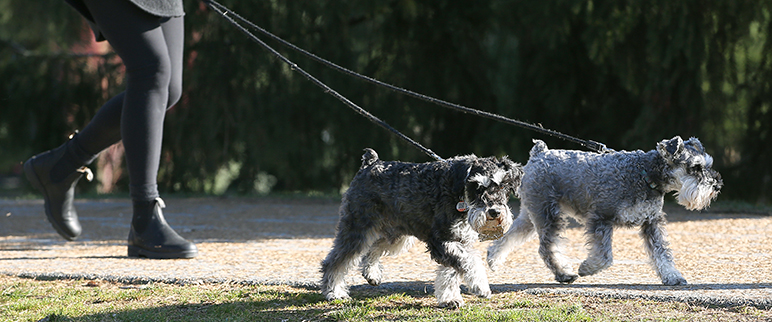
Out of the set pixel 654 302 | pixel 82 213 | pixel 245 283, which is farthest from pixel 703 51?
pixel 82 213

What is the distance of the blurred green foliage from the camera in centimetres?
952

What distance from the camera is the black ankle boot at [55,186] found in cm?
578

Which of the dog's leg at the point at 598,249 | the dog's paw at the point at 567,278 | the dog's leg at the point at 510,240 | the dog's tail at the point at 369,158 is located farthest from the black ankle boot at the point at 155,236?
the dog's leg at the point at 598,249

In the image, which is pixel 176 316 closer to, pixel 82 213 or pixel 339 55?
pixel 82 213

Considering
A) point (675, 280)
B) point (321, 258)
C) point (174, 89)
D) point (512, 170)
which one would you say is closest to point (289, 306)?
point (512, 170)

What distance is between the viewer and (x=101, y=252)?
5984mm

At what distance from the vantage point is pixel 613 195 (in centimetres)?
469

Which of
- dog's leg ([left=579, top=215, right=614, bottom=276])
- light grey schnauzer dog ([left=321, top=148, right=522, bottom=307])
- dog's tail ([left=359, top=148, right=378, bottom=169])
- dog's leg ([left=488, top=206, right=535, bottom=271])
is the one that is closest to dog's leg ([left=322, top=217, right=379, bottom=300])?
light grey schnauzer dog ([left=321, top=148, right=522, bottom=307])

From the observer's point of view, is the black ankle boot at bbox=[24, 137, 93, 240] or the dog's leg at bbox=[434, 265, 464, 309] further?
the black ankle boot at bbox=[24, 137, 93, 240]

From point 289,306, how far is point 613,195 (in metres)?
1.99

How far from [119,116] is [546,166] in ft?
9.62

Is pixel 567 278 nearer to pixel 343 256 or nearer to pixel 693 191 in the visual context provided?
pixel 693 191

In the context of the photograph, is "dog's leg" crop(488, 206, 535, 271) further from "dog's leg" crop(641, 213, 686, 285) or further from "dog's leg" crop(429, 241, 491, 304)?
"dog's leg" crop(429, 241, 491, 304)

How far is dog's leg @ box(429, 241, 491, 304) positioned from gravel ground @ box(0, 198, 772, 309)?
13.4 inches
